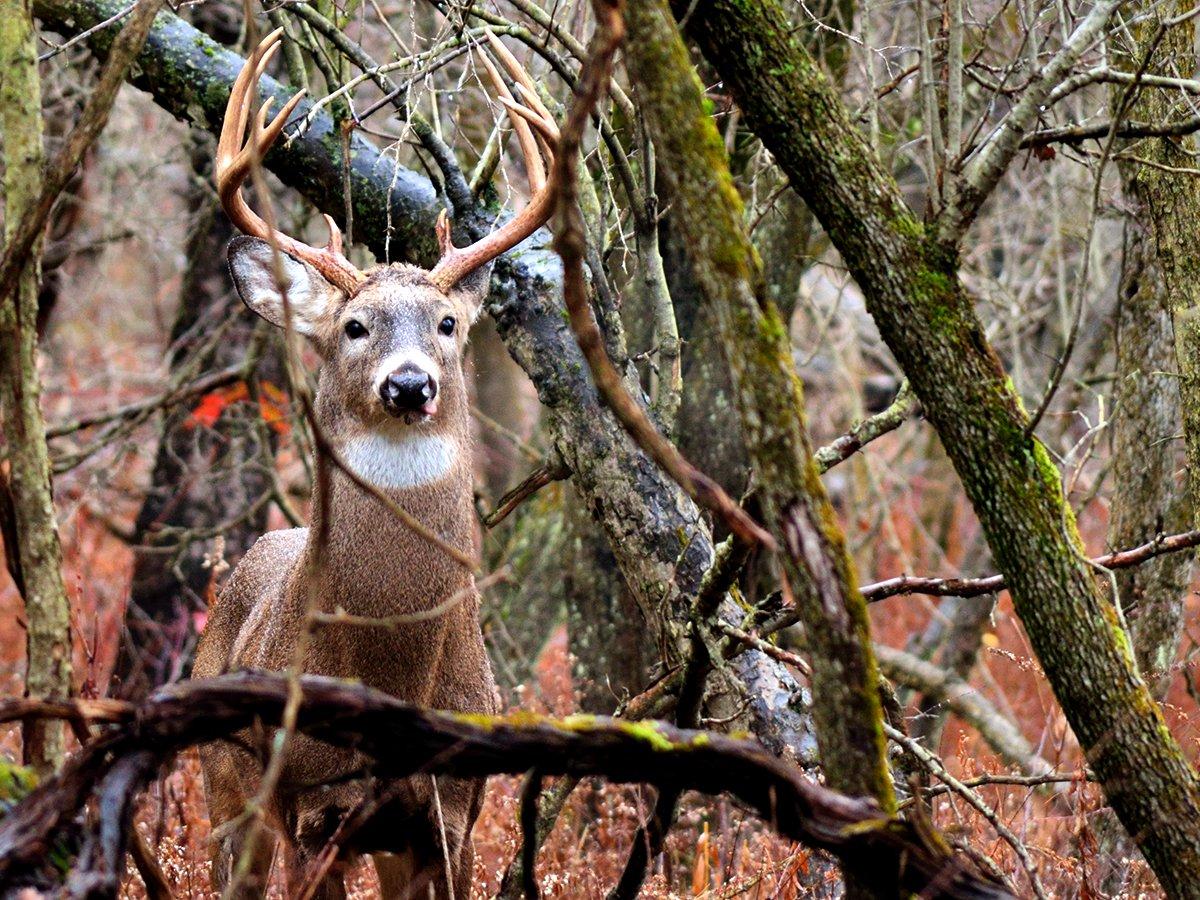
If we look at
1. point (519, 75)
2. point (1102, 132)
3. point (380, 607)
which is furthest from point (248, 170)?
point (1102, 132)

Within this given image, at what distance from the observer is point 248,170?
5398mm

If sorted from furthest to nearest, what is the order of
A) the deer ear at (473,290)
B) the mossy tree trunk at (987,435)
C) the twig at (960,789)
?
the deer ear at (473,290) → the twig at (960,789) → the mossy tree trunk at (987,435)

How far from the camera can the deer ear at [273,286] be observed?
5645 mm

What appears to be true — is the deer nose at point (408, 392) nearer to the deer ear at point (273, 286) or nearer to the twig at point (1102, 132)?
the deer ear at point (273, 286)

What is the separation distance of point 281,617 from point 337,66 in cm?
231

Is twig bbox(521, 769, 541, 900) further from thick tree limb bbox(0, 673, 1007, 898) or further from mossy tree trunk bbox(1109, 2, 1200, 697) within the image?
mossy tree trunk bbox(1109, 2, 1200, 697)

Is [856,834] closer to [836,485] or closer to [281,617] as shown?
[281,617]

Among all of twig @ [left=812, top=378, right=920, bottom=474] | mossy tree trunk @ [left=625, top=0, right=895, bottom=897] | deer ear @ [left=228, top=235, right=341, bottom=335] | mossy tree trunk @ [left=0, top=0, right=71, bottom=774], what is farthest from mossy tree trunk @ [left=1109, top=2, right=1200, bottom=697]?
mossy tree trunk @ [left=0, top=0, right=71, bottom=774]

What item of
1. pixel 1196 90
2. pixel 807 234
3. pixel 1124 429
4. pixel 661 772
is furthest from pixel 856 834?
pixel 807 234

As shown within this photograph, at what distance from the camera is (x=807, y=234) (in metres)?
7.68

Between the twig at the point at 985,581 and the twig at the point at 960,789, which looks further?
the twig at the point at 985,581

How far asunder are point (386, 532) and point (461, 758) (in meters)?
2.28

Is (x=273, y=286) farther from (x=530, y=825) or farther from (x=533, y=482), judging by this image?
(x=530, y=825)

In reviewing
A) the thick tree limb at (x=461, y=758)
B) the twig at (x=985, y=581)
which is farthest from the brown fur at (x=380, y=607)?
the thick tree limb at (x=461, y=758)
